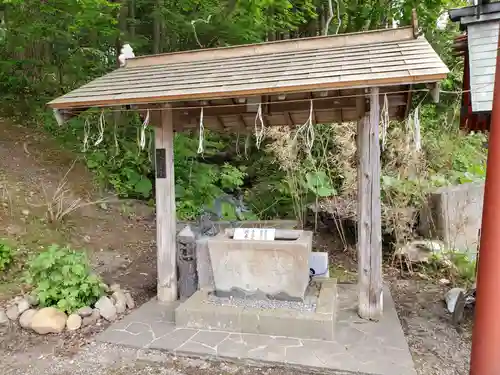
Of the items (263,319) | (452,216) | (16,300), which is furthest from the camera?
(452,216)

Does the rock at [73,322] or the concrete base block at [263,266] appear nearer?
the rock at [73,322]

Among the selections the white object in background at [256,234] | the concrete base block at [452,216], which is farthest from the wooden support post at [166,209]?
the concrete base block at [452,216]

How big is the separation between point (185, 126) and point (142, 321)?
9.16 feet

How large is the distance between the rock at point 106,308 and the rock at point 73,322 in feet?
1.01

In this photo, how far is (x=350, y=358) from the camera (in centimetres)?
373

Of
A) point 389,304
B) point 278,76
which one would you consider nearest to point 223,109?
point 278,76

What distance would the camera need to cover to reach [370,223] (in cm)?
436

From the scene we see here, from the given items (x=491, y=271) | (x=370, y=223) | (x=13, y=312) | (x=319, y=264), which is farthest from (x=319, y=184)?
(x=491, y=271)

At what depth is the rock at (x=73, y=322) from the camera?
441 cm

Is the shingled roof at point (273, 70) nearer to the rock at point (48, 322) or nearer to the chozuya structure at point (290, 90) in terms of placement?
the chozuya structure at point (290, 90)

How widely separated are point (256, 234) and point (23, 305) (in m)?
3.00

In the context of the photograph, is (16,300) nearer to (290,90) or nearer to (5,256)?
(5,256)

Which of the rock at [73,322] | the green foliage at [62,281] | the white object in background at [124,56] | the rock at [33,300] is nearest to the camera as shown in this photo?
the rock at [73,322]

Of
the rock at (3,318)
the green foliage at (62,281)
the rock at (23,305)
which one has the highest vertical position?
the green foliage at (62,281)
